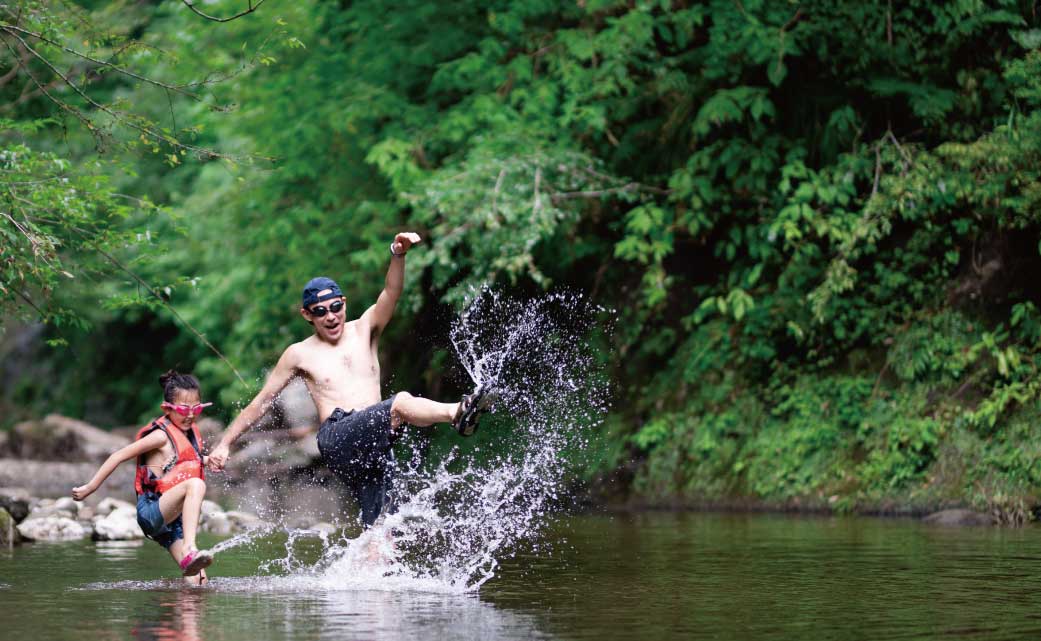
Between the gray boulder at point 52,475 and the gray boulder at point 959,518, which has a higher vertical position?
the gray boulder at point 52,475

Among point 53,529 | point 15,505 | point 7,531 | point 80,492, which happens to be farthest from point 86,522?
point 80,492

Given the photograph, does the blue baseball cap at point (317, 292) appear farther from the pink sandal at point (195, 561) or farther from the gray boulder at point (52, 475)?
the gray boulder at point (52, 475)

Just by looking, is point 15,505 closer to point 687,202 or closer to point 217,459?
point 217,459

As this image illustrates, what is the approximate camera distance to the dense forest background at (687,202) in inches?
547

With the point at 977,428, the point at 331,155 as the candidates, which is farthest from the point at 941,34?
the point at 331,155

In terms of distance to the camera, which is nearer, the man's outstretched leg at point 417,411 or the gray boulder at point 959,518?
the man's outstretched leg at point 417,411

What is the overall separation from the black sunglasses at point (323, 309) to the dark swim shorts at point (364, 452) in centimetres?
63

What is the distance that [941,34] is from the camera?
53.5 feet

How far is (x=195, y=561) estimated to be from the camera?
340 inches

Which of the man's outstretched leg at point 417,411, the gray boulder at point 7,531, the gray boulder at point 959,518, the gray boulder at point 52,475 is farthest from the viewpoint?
the gray boulder at point 52,475

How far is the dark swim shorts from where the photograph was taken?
28.7ft

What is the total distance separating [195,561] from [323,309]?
1.74 meters

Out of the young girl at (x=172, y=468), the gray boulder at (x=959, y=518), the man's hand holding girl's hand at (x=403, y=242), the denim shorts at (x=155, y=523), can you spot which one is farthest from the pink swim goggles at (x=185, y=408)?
the gray boulder at (x=959, y=518)

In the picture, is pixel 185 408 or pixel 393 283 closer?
pixel 393 283
